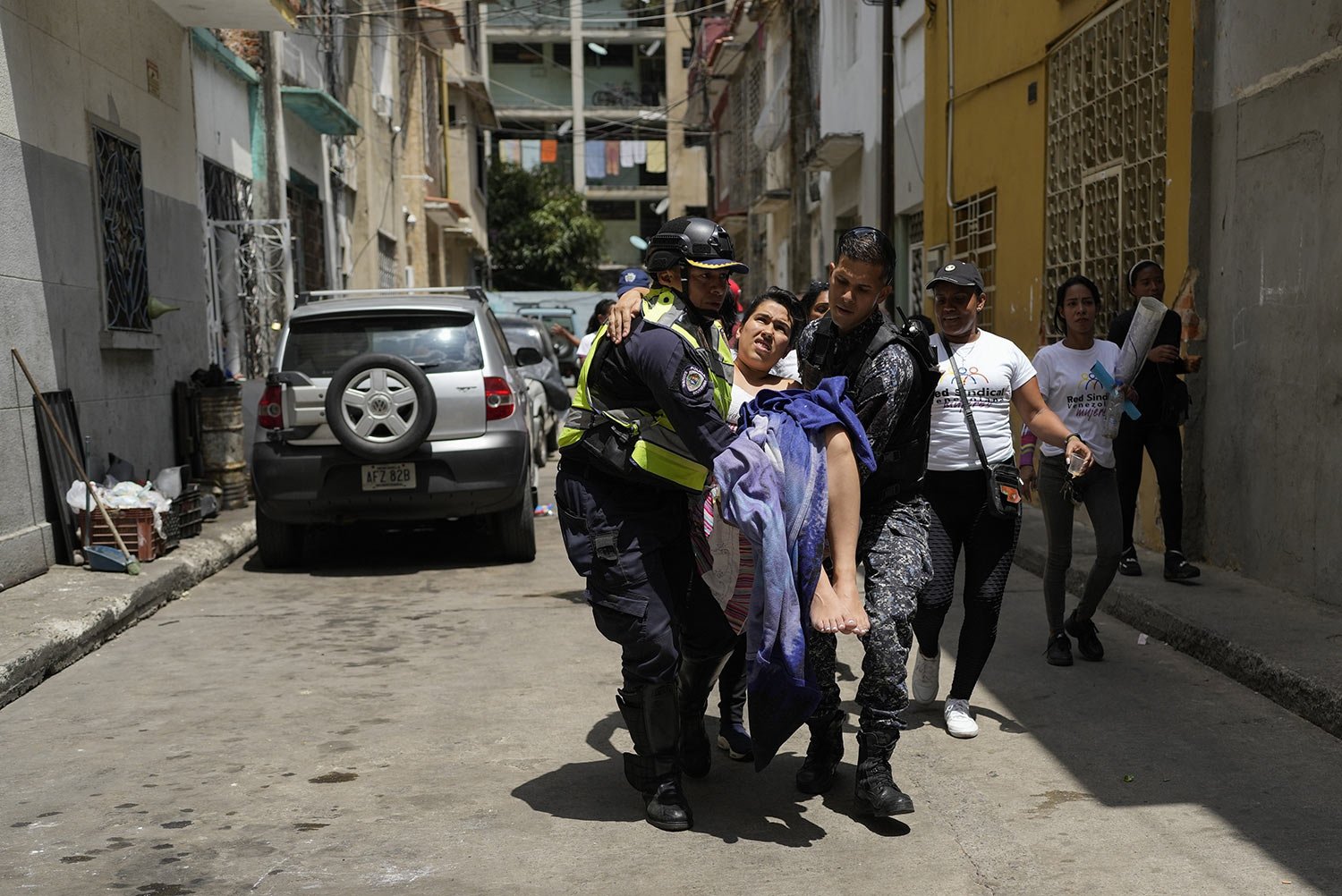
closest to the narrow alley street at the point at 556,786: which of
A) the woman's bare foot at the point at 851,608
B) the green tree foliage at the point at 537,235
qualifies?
the woman's bare foot at the point at 851,608

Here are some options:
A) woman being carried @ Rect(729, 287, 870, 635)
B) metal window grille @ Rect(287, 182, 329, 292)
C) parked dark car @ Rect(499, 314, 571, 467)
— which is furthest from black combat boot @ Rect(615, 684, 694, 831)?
metal window grille @ Rect(287, 182, 329, 292)

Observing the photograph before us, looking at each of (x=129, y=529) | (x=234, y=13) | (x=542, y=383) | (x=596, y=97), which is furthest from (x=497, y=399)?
(x=596, y=97)

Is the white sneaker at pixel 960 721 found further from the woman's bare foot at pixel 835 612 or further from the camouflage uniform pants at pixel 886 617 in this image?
the woman's bare foot at pixel 835 612

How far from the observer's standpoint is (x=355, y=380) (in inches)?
345

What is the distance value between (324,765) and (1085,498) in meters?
3.41

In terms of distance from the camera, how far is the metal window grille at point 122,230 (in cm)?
1001

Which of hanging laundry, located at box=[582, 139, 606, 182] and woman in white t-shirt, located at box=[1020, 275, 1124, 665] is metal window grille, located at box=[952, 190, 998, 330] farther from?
hanging laundry, located at box=[582, 139, 606, 182]

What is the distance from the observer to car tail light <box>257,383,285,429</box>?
29.8 feet

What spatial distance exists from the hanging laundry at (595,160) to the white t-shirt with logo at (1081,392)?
56315mm

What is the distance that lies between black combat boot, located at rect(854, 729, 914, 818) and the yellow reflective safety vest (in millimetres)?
949

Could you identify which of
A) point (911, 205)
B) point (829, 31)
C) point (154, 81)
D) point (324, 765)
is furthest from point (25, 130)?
point (829, 31)

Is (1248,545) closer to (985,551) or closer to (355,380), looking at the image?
(985,551)

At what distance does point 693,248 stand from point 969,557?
1.88 metres

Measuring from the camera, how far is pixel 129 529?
8820mm
